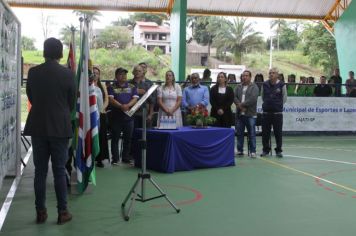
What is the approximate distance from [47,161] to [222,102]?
4860 millimetres

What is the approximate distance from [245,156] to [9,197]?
4.77m

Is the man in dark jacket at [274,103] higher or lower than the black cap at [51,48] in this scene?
lower

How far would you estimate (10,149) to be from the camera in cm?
581

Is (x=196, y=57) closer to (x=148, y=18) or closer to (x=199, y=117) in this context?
(x=148, y=18)

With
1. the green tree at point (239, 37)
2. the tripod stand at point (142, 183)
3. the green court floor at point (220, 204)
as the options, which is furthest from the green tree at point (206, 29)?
the tripod stand at point (142, 183)

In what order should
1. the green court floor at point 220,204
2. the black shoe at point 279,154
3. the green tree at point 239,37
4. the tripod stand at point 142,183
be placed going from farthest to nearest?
the green tree at point 239,37 → the black shoe at point 279,154 → the tripod stand at point 142,183 → the green court floor at point 220,204

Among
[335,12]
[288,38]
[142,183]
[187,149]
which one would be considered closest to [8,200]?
[142,183]

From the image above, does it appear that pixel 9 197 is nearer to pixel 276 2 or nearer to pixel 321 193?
pixel 321 193

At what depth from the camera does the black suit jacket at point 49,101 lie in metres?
4.05

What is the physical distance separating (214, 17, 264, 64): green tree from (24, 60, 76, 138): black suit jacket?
4520 cm

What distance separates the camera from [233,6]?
1719 centimetres

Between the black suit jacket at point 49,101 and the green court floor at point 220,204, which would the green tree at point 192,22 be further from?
the black suit jacket at point 49,101

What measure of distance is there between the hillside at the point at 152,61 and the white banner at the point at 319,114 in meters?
21.9

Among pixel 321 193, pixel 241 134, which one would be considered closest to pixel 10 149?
pixel 321 193
